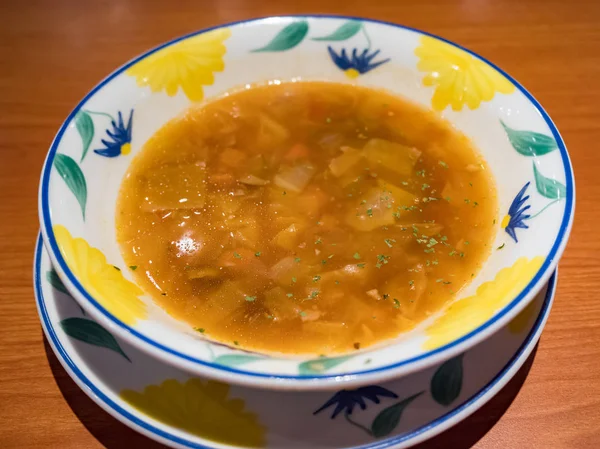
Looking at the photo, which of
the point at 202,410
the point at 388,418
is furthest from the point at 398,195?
the point at 202,410

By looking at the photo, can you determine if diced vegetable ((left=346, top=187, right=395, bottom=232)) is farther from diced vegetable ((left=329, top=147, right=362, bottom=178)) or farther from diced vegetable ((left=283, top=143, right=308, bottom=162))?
diced vegetable ((left=283, top=143, right=308, bottom=162))

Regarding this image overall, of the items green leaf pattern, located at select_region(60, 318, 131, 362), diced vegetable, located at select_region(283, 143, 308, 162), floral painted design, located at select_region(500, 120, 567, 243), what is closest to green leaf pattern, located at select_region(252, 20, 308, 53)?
diced vegetable, located at select_region(283, 143, 308, 162)

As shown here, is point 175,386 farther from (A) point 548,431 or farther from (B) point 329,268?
(A) point 548,431

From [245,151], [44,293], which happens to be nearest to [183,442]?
[44,293]

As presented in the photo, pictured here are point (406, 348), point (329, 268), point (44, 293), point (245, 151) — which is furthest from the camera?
point (245, 151)

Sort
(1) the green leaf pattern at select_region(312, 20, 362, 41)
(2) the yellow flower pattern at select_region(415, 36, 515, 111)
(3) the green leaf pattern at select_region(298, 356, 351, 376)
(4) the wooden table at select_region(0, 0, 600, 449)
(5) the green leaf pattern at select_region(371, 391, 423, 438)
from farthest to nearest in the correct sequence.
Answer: (1) the green leaf pattern at select_region(312, 20, 362, 41), (2) the yellow flower pattern at select_region(415, 36, 515, 111), (4) the wooden table at select_region(0, 0, 600, 449), (5) the green leaf pattern at select_region(371, 391, 423, 438), (3) the green leaf pattern at select_region(298, 356, 351, 376)
